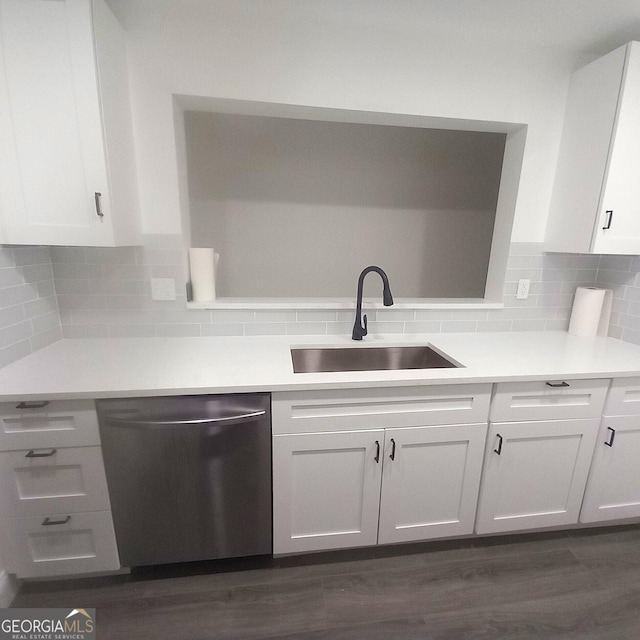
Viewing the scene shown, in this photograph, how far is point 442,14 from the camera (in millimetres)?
1396

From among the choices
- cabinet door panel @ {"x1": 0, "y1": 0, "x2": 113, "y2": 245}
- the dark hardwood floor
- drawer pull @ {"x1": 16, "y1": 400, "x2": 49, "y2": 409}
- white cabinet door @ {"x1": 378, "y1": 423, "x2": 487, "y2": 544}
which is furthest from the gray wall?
the dark hardwood floor

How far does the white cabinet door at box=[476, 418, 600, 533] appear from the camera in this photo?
145 cm

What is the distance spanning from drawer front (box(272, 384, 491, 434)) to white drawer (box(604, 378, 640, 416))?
592mm

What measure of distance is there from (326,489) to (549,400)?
1.04 m

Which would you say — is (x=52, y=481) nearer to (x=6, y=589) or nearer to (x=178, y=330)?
(x=6, y=589)

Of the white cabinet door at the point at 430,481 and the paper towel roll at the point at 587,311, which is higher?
the paper towel roll at the point at 587,311

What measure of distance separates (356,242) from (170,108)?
69.7 inches

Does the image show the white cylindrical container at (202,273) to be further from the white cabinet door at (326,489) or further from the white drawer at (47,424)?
the white cabinet door at (326,489)

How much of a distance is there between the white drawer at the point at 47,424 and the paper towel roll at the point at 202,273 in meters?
0.73

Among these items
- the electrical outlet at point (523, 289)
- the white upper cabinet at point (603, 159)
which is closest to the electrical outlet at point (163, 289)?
the electrical outlet at point (523, 289)

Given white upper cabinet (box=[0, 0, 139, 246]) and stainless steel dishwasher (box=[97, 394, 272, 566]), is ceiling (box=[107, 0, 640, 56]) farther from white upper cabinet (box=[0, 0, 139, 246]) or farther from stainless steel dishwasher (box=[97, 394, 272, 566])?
stainless steel dishwasher (box=[97, 394, 272, 566])

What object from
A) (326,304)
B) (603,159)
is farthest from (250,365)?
(603,159)

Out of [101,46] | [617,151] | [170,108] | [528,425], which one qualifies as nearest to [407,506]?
[528,425]

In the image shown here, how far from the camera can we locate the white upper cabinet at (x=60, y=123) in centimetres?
112
